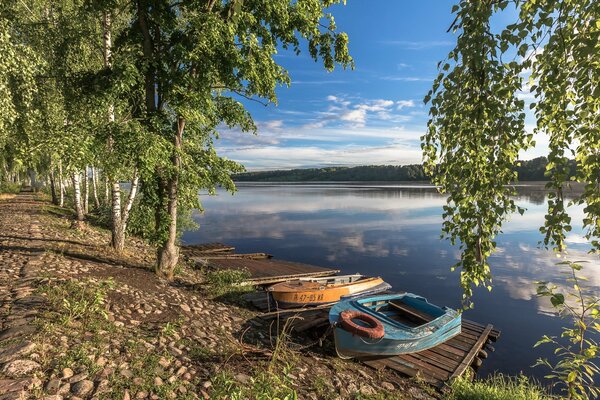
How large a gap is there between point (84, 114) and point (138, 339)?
29.9ft

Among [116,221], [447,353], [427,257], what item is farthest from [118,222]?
[427,257]

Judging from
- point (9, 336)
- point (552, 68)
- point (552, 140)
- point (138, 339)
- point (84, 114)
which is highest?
point (84, 114)

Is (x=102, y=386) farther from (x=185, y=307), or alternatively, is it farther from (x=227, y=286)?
(x=227, y=286)

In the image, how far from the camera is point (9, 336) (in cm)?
573

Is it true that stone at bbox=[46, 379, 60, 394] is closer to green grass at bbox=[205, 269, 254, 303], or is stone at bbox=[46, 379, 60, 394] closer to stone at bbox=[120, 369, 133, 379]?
stone at bbox=[120, 369, 133, 379]

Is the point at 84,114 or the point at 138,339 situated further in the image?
the point at 84,114

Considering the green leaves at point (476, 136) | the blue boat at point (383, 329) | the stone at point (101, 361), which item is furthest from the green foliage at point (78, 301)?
the green leaves at point (476, 136)

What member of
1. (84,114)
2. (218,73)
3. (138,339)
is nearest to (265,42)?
(218,73)

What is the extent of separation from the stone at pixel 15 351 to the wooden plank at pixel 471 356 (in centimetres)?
1036

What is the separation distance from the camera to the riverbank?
17.7ft

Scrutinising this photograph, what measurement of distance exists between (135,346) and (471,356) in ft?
34.8

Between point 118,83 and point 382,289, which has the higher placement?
point 118,83

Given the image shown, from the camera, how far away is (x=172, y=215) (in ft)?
38.2

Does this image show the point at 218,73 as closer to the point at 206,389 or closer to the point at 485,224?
the point at 206,389
